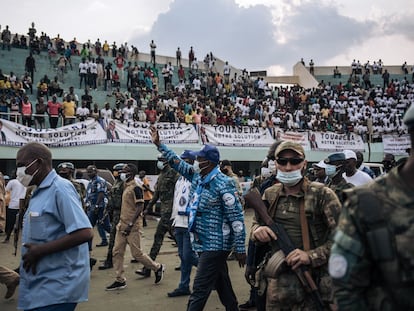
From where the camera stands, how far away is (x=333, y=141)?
822 inches

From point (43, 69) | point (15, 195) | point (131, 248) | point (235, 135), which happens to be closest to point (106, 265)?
point (131, 248)

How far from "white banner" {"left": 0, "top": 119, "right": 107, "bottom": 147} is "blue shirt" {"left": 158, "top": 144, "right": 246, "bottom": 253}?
10645mm

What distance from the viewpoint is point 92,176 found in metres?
9.48

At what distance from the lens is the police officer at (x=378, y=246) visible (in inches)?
64.3

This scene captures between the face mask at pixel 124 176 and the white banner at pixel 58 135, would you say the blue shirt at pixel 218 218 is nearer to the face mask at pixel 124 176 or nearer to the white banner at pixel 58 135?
the face mask at pixel 124 176

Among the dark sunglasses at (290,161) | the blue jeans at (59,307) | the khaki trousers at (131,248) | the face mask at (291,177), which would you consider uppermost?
the dark sunglasses at (290,161)

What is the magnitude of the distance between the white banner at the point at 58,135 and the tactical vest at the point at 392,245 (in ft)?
43.5

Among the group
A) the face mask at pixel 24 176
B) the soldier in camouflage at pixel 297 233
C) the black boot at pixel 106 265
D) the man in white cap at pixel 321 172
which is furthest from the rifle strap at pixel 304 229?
the black boot at pixel 106 265

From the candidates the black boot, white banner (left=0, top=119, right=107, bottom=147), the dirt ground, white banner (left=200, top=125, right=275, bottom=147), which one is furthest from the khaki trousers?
white banner (left=200, top=125, right=275, bottom=147)

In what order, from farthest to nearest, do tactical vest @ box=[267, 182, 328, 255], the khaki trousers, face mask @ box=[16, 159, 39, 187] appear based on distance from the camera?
the khaki trousers, face mask @ box=[16, 159, 39, 187], tactical vest @ box=[267, 182, 328, 255]

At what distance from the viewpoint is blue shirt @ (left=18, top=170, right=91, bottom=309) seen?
9.36 feet

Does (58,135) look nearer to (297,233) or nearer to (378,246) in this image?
(297,233)

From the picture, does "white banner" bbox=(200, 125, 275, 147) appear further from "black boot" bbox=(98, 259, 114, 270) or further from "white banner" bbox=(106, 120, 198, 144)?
"black boot" bbox=(98, 259, 114, 270)

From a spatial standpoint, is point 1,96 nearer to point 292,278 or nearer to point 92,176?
point 92,176
